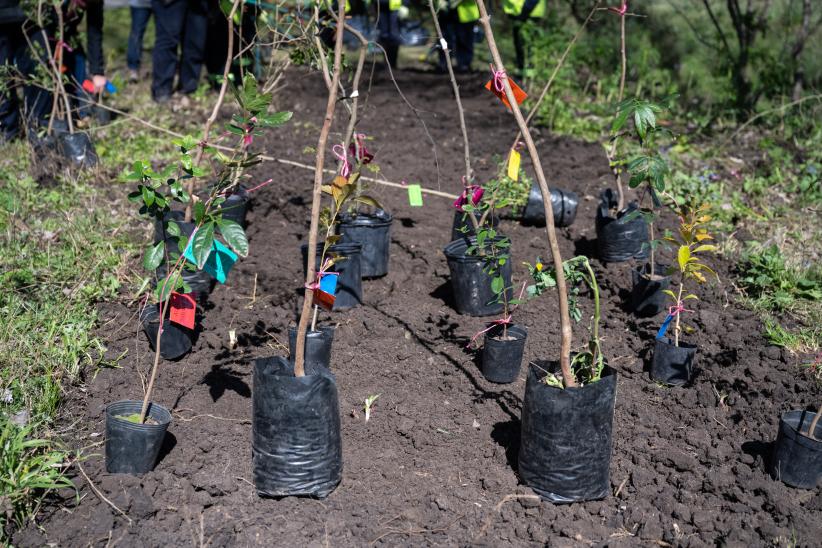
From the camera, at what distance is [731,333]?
374 centimetres

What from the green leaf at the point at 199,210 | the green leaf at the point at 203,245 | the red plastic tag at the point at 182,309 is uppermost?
the green leaf at the point at 199,210

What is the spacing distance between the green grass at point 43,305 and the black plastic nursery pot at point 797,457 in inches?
96.5

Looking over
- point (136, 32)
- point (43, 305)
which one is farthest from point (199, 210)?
point (136, 32)

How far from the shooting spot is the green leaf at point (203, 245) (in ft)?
8.34

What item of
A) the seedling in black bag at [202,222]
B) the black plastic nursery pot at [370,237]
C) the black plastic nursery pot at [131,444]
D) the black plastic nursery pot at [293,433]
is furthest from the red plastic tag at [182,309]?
the black plastic nursery pot at [370,237]

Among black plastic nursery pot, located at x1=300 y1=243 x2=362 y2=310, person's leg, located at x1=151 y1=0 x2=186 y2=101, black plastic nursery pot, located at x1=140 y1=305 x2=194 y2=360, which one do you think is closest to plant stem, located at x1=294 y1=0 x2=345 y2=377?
black plastic nursery pot, located at x1=140 y1=305 x2=194 y2=360

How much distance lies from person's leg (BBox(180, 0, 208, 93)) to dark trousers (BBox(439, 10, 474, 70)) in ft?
A: 8.49

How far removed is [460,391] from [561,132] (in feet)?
12.5

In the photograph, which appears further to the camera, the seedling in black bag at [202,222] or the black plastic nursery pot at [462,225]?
the black plastic nursery pot at [462,225]

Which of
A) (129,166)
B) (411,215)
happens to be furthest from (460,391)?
(129,166)

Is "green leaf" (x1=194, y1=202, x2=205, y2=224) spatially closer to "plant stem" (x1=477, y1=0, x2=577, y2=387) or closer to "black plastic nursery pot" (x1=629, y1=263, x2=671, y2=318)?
"plant stem" (x1=477, y1=0, x2=577, y2=387)

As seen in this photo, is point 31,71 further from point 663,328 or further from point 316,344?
point 663,328

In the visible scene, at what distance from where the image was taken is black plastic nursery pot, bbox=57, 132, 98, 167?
578 cm

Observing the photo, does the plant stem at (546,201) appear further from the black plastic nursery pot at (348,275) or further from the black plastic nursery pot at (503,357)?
the black plastic nursery pot at (348,275)
